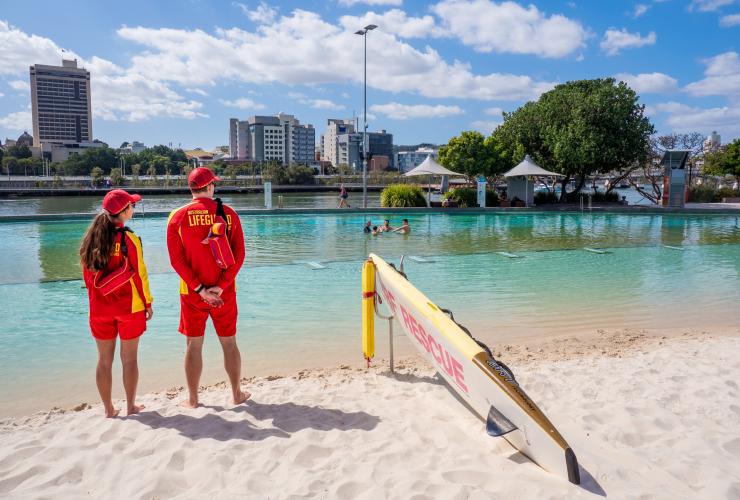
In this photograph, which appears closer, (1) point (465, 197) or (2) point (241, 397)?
(2) point (241, 397)

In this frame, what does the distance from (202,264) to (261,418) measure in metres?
1.22

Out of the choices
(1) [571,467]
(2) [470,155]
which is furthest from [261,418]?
(2) [470,155]

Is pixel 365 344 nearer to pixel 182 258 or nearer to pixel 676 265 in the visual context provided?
pixel 182 258

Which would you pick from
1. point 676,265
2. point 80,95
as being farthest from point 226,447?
point 80,95

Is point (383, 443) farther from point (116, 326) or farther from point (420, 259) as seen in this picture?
point (420, 259)

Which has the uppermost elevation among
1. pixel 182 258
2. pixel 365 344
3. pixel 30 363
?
pixel 182 258

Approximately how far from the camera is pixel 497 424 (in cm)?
306

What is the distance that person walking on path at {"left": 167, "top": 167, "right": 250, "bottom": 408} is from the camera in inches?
151

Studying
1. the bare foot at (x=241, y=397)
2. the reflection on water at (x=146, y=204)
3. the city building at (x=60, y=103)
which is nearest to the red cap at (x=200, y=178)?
the bare foot at (x=241, y=397)

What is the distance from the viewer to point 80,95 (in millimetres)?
188375

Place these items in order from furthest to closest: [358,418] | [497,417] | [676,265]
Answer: [676,265] → [358,418] → [497,417]

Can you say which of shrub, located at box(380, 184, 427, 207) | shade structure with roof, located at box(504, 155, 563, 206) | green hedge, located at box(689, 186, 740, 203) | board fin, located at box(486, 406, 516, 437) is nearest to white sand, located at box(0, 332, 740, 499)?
board fin, located at box(486, 406, 516, 437)

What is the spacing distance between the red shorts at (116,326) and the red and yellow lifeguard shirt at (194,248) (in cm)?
39

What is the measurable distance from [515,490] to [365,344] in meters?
2.56
